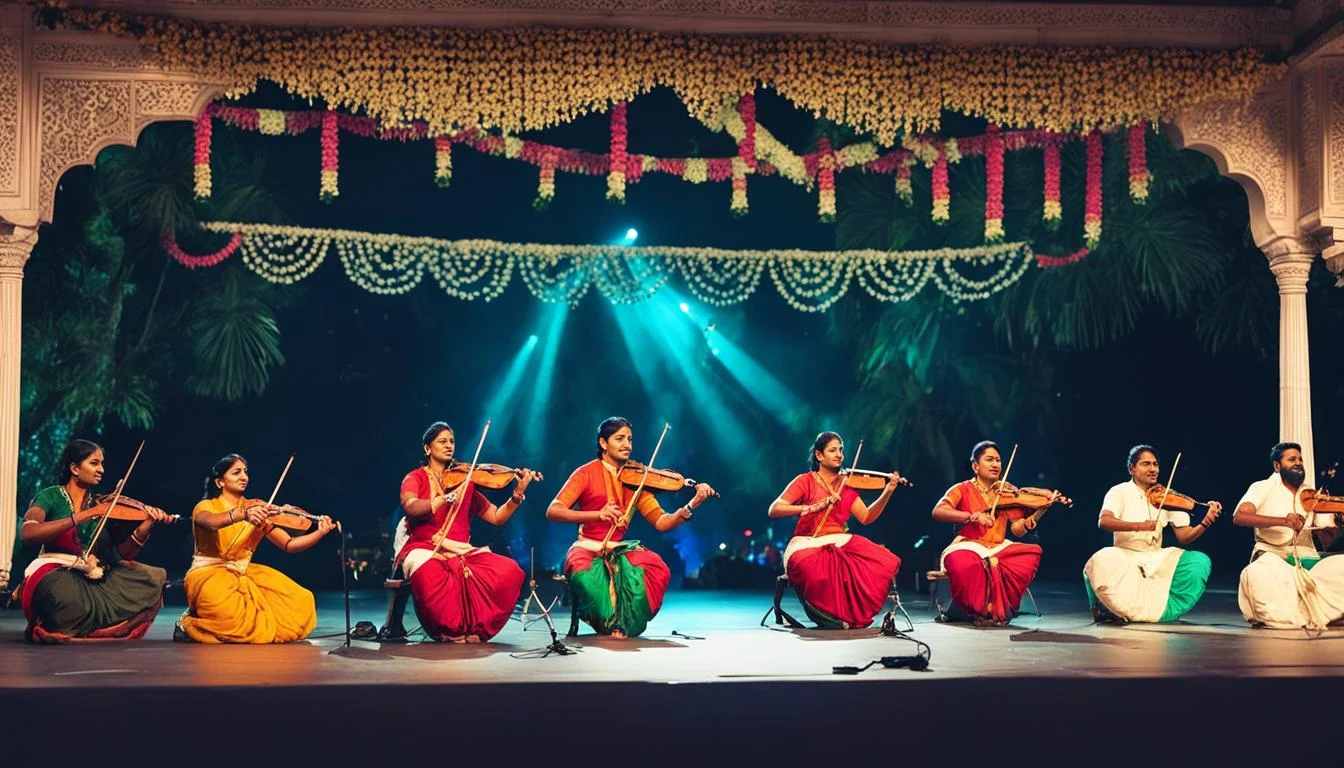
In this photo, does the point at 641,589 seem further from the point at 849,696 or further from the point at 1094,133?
the point at 1094,133

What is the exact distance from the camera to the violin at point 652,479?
25.3 ft

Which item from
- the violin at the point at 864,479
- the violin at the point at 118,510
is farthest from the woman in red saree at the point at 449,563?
the violin at the point at 864,479

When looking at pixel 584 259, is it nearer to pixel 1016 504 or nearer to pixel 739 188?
pixel 739 188

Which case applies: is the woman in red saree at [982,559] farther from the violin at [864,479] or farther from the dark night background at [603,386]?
the dark night background at [603,386]

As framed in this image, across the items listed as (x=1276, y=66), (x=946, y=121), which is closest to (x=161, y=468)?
(x=946, y=121)

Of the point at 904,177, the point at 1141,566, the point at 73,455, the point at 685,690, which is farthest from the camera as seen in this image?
the point at 904,177

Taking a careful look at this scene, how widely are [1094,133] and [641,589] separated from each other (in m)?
4.53

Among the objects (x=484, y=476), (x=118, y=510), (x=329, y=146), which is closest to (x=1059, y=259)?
(x=329, y=146)

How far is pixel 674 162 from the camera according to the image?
427 inches

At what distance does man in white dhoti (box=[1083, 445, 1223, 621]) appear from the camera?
28.2 feet

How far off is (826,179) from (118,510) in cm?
517

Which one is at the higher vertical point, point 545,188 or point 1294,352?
point 545,188

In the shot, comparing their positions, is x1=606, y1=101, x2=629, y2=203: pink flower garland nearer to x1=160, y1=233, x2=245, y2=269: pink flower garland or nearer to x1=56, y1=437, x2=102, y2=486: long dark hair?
x1=160, y1=233, x2=245, y2=269: pink flower garland

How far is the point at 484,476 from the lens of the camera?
7.48 meters
